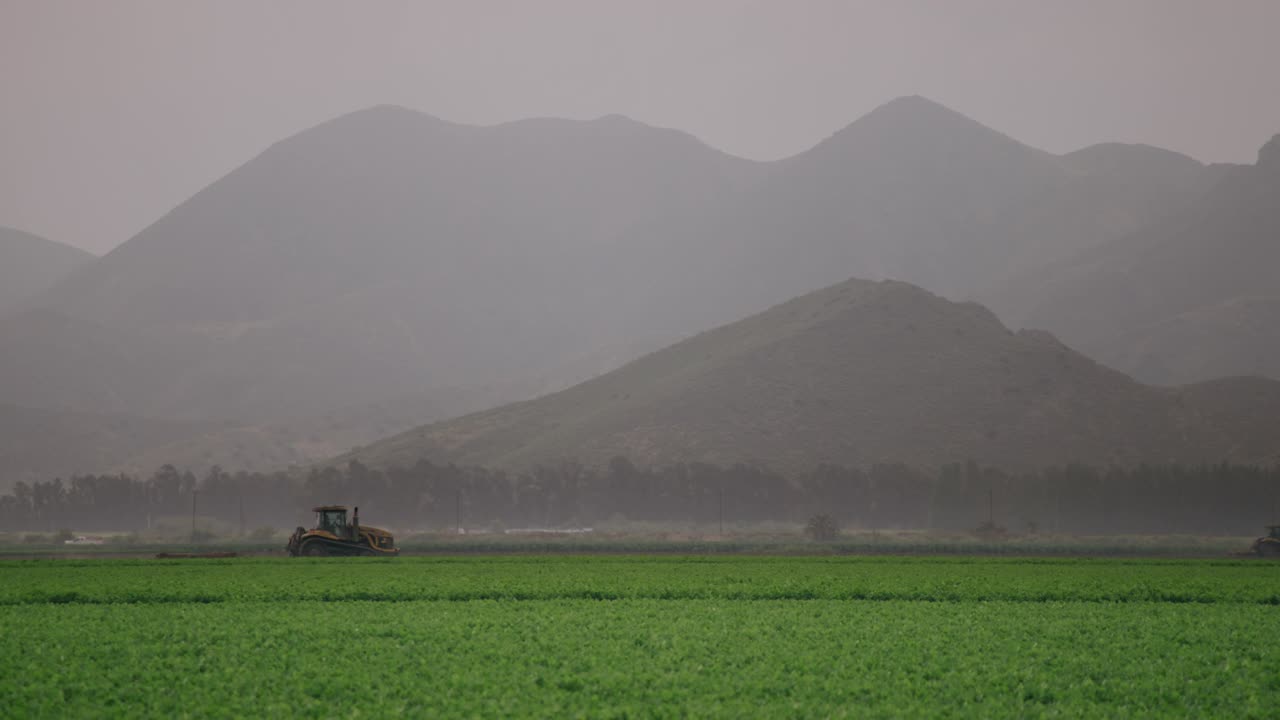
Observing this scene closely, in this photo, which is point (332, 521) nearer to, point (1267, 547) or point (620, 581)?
point (620, 581)

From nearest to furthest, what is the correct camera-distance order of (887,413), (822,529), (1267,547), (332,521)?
(332,521) < (1267,547) < (822,529) < (887,413)

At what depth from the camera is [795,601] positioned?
38.2 meters

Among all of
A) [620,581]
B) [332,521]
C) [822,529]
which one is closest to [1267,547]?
[822,529]

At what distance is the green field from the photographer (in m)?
21.2

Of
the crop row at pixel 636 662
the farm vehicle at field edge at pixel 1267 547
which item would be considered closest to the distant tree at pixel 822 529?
the farm vehicle at field edge at pixel 1267 547

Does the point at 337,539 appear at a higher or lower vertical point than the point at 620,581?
higher

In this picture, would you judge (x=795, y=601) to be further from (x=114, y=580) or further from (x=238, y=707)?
(x=114, y=580)

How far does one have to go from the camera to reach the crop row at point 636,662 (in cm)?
2091

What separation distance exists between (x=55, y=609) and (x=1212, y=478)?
439 ft

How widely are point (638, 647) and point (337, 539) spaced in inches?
1649

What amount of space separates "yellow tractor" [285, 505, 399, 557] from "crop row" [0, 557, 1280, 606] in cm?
533

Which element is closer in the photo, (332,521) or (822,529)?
(332,521)

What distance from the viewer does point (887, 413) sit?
17100cm

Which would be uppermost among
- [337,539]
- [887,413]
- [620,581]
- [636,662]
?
A: [887,413]
